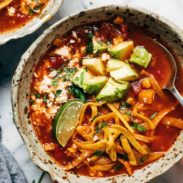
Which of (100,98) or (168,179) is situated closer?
(100,98)

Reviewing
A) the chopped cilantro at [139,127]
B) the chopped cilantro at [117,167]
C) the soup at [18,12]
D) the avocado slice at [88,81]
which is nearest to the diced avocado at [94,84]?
the avocado slice at [88,81]

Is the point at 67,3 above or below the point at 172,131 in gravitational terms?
above

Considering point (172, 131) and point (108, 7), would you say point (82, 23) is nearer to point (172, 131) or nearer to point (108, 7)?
point (108, 7)

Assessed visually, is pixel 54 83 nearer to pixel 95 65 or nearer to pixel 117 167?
pixel 95 65

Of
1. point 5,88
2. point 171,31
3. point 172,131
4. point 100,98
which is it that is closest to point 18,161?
point 5,88

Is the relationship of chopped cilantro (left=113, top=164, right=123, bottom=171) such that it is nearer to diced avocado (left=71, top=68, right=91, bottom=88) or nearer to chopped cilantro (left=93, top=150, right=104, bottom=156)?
chopped cilantro (left=93, top=150, right=104, bottom=156)
